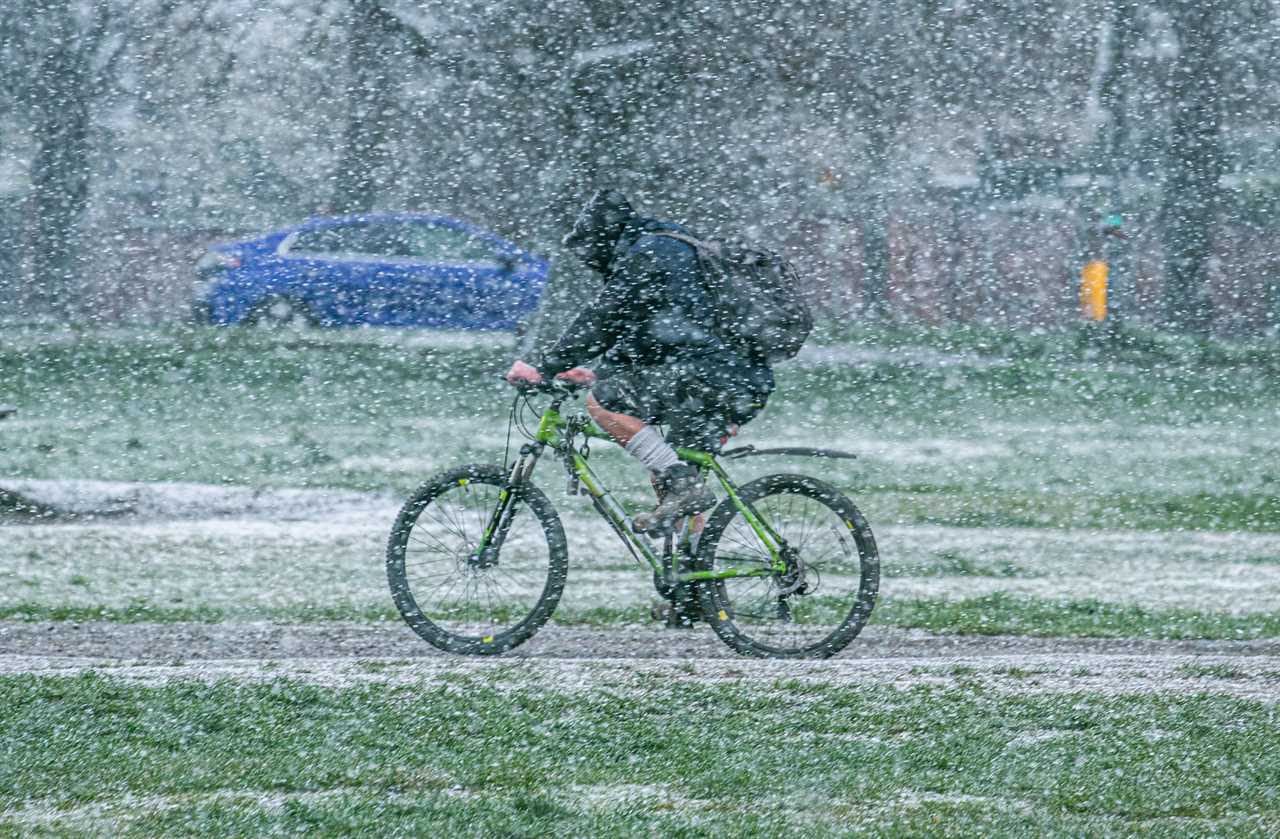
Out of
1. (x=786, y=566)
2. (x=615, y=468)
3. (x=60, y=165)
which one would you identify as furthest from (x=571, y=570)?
(x=60, y=165)

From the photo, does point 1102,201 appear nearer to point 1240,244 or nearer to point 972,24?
point 1240,244

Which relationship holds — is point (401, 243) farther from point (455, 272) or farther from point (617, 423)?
point (617, 423)

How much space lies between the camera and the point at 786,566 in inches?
230

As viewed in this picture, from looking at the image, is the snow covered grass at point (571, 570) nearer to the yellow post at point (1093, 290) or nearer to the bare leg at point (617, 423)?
the bare leg at point (617, 423)

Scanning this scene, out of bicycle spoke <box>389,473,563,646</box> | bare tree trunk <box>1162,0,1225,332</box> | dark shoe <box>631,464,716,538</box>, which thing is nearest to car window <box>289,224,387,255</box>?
bare tree trunk <box>1162,0,1225,332</box>

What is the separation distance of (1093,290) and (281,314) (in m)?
8.79

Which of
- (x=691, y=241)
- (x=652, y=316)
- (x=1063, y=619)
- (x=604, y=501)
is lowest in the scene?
(x=1063, y=619)

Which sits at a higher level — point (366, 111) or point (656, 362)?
point (366, 111)

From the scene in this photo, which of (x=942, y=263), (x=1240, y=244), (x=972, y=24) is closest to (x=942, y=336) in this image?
(x=942, y=263)

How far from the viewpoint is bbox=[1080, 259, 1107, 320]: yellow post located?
68.4 feet

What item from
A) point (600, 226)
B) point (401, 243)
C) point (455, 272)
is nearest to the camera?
point (600, 226)

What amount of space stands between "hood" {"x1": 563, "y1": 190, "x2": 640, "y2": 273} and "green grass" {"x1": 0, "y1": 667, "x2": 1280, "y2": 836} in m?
1.34

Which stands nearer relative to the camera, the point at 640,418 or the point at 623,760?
the point at 623,760

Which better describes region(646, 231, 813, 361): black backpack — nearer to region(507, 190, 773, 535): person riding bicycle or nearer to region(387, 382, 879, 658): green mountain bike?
region(507, 190, 773, 535): person riding bicycle
